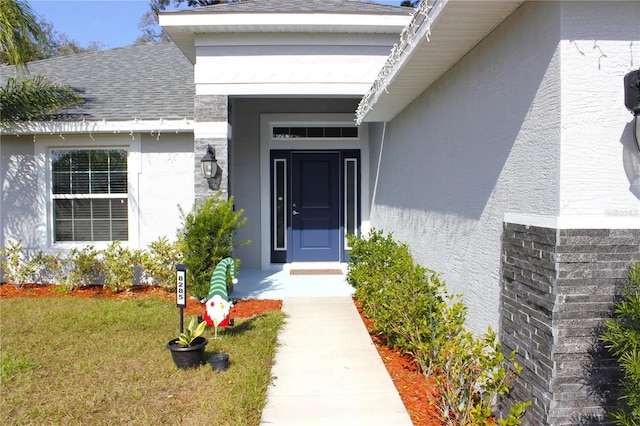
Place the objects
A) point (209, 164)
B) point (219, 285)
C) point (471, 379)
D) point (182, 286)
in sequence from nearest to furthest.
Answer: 1. point (471, 379)
2. point (182, 286)
3. point (219, 285)
4. point (209, 164)

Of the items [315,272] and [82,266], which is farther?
[315,272]

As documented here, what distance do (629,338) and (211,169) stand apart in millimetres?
5901

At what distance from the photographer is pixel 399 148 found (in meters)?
6.89

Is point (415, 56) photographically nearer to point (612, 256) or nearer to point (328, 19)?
point (612, 256)

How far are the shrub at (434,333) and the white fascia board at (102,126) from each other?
3.59 m

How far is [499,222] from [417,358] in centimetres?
147

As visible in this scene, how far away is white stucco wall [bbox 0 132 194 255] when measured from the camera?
317 inches

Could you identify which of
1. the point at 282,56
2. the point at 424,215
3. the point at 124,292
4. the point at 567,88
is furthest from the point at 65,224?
the point at 567,88

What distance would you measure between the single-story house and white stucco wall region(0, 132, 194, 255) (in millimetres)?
25

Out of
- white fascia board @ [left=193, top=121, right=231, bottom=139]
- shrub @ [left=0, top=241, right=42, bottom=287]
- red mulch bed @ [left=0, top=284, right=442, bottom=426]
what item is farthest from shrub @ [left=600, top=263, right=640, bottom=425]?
shrub @ [left=0, top=241, right=42, bottom=287]

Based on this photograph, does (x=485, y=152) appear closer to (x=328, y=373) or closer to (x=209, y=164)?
(x=328, y=373)

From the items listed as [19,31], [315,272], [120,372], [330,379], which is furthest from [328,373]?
[19,31]

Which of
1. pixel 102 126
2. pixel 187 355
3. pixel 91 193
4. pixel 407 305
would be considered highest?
pixel 102 126

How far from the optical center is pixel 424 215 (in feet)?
18.4
